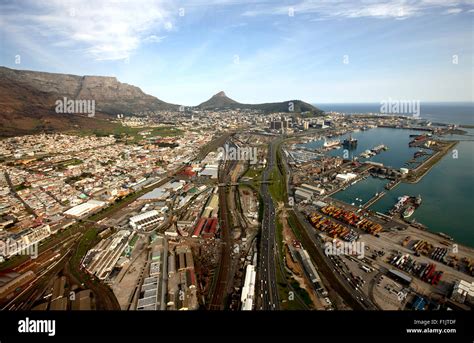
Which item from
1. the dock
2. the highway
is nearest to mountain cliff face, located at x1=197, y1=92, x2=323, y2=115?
the dock

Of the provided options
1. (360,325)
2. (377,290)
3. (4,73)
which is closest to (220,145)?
(377,290)

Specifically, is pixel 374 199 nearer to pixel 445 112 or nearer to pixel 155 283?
pixel 155 283

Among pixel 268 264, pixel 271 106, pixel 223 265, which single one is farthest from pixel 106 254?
pixel 271 106

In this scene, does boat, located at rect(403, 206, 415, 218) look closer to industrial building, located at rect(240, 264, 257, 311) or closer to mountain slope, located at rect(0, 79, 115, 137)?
industrial building, located at rect(240, 264, 257, 311)

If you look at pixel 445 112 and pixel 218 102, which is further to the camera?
pixel 218 102

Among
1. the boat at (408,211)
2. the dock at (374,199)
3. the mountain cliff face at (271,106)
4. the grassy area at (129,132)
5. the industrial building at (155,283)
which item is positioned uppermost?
the mountain cliff face at (271,106)

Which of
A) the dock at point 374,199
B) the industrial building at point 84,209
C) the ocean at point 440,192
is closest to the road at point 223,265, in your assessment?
the industrial building at point 84,209

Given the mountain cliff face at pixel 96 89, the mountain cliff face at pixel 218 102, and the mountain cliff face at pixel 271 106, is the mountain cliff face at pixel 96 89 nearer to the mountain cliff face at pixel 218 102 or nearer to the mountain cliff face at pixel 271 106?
the mountain cliff face at pixel 218 102

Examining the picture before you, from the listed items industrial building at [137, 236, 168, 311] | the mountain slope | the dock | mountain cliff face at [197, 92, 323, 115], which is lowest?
industrial building at [137, 236, 168, 311]
